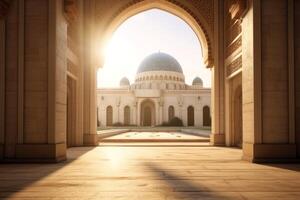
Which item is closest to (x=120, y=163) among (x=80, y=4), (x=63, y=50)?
(x=63, y=50)

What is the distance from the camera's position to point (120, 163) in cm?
584

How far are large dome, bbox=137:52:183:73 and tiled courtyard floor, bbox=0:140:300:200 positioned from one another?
38039 mm

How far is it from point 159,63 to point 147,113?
8324 mm

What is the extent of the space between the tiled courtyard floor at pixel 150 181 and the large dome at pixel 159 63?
38039mm

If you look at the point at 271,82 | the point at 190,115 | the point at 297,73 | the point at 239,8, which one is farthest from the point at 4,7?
the point at 190,115

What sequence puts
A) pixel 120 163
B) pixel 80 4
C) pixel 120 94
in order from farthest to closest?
pixel 120 94 < pixel 80 4 < pixel 120 163

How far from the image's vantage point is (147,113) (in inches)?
1502

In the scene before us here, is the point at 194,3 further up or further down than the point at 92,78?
further up

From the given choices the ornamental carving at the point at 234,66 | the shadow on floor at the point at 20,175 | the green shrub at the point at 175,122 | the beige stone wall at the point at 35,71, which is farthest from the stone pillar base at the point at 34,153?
the green shrub at the point at 175,122

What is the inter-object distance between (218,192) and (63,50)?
4.51 m

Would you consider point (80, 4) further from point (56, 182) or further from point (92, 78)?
point (56, 182)

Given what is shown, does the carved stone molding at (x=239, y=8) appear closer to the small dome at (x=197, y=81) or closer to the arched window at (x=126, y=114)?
the arched window at (x=126, y=114)

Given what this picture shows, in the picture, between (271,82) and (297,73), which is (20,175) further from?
(297,73)

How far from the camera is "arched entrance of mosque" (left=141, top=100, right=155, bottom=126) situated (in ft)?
124
